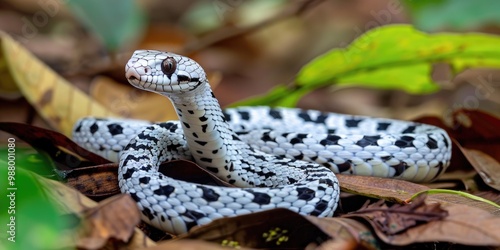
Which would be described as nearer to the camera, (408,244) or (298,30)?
(408,244)

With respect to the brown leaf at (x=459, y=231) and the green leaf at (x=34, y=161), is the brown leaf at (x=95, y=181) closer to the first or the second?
the green leaf at (x=34, y=161)

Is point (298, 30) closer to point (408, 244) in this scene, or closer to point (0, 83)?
point (0, 83)

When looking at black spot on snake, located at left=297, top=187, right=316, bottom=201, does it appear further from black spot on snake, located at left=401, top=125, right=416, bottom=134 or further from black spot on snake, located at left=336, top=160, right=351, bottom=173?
black spot on snake, located at left=401, top=125, right=416, bottom=134

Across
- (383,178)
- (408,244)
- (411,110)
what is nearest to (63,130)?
(383,178)

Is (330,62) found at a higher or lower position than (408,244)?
higher

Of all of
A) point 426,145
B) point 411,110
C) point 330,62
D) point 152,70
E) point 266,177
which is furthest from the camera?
point 411,110

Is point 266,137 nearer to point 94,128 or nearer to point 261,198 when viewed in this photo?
point 94,128

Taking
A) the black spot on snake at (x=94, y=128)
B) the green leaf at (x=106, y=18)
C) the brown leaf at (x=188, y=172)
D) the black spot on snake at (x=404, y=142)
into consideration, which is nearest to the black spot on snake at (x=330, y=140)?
the black spot on snake at (x=404, y=142)
